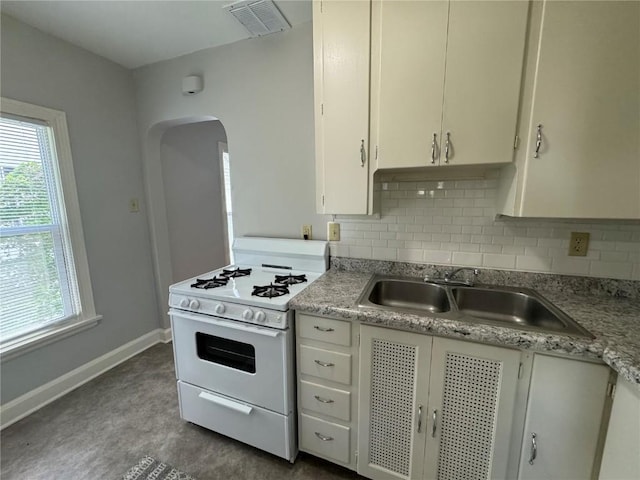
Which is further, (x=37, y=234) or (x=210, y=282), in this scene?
(x=37, y=234)

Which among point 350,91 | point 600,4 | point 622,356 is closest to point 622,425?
point 622,356

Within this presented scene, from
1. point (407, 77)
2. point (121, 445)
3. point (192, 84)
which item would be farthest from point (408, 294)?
point (192, 84)

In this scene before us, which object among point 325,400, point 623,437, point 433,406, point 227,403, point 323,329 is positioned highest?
point 323,329

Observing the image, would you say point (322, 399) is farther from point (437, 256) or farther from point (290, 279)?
point (437, 256)

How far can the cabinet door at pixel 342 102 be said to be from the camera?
4.42ft

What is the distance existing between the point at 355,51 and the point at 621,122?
3.77ft

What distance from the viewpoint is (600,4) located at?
1.02 meters

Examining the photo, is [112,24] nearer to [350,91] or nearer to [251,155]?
[251,155]

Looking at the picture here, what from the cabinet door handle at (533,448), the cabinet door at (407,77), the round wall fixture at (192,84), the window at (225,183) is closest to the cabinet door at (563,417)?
the cabinet door handle at (533,448)

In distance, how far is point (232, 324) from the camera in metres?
1.44

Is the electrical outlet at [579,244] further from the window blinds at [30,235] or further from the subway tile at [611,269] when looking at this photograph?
the window blinds at [30,235]

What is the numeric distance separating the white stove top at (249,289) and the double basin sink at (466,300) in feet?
1.30

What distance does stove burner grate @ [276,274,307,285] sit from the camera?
5.54ft

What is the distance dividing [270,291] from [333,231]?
2.13 ft
